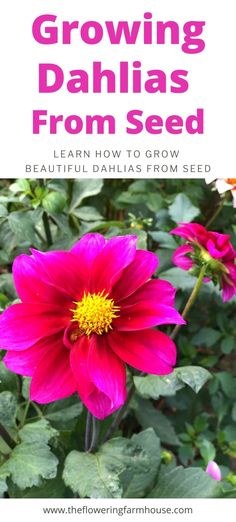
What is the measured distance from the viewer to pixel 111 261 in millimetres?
738

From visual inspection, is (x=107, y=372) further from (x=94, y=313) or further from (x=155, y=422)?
(x=155, y=422)

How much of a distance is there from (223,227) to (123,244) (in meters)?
0.81

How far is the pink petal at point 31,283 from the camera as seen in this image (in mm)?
722

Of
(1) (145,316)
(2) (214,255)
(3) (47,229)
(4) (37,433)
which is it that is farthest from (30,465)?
(3) (47,229)

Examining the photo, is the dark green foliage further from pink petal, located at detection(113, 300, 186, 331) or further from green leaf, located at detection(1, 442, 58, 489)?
pink petal, located at detection(113, 300, 186, 331)

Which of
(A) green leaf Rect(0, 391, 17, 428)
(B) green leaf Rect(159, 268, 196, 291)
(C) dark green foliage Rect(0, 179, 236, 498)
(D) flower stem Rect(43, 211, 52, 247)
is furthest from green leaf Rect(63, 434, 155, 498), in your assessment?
(D) flower stem Rect(43, 211, 52, 247)

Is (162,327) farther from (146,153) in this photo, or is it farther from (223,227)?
(146,153)

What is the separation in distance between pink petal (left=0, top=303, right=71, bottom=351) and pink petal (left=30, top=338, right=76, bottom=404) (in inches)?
1.0

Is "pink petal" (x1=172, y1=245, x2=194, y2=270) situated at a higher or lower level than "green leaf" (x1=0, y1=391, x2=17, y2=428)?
higher

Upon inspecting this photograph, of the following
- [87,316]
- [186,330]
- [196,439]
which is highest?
[87,316]

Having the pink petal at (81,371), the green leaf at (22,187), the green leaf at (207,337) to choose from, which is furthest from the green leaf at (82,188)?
the pink petal at (81,371)

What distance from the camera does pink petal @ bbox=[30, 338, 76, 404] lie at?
696mm

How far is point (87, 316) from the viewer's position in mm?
718

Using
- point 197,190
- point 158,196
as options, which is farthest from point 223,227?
point 158,196
